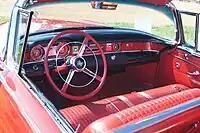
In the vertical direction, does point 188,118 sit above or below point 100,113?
above

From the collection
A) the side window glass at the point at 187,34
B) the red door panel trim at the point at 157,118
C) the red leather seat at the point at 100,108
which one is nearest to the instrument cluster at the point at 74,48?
the side window glass at the point at 187,34

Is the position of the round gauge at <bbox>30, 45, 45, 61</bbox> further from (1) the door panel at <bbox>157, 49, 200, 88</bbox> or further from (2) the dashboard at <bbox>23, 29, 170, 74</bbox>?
(1) the door panel at <bbox>157, 49, 200, 88</bbox>

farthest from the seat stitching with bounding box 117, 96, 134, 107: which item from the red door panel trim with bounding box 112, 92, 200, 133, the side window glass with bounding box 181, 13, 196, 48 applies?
the red door panel trim with bounding box 112, 92, 200, 133

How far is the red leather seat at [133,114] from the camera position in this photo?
169cm

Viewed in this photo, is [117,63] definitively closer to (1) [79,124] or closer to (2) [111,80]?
(2) [111,80]

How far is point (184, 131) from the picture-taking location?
76.4 inches

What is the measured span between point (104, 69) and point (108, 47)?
0.53 meters

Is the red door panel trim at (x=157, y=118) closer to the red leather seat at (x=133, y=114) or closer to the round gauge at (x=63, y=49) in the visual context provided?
the red leather seat at (x=133, y=114)

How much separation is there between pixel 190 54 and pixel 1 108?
1757 millimetres

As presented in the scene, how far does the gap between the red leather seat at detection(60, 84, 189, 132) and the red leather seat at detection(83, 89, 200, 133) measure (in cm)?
66

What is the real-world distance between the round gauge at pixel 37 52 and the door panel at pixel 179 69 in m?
1.32

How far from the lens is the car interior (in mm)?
2875

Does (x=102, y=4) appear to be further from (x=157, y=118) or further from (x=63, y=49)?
(x=157, y=118)

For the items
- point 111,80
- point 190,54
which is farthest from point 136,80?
point 190,54
